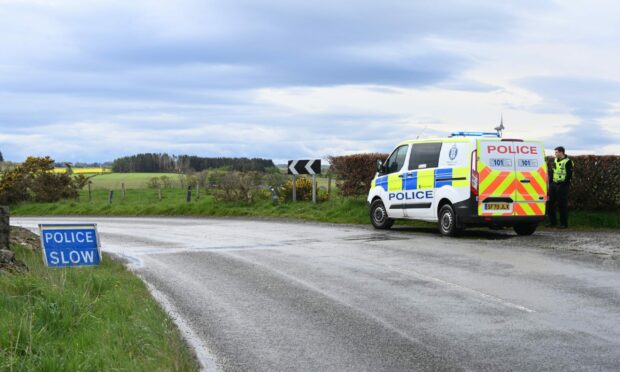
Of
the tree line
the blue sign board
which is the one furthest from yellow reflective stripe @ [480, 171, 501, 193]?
the tree line

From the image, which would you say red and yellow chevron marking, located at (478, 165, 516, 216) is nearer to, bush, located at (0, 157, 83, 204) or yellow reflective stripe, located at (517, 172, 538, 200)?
yellow reflective stripe, located at (517, 172, 538, 200)

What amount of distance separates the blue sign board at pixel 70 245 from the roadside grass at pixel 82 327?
43 centimetres

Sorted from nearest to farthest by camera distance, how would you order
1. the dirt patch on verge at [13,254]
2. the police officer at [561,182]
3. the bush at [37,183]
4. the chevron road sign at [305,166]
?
1. the dirt patch on verge at [13,254]
2. the police officer at [561,182]
3. the chevron road sign at [305,166]
4. the bush at [37,183]

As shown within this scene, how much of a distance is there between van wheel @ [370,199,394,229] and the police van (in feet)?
5.34

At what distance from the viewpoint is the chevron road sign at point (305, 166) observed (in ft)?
83.4

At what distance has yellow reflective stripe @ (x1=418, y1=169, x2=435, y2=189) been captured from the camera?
54.4ft

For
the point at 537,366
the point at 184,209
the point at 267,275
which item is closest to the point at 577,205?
the point at 267,275

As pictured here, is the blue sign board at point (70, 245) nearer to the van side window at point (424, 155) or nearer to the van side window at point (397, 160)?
the van side window at point (424, 155)

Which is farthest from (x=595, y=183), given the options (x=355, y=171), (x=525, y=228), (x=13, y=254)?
(x=13, y=254)

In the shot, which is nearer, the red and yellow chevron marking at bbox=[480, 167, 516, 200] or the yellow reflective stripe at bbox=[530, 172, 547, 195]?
the red and yellow chevron marking at bbox=[480, 167, 516, 200]

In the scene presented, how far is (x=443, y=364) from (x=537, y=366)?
0.78 m

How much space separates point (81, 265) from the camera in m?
10.4

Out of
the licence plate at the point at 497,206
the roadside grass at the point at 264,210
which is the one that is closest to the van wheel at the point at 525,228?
the licence plate at the point at 497,206

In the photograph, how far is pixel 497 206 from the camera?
1555 cm
